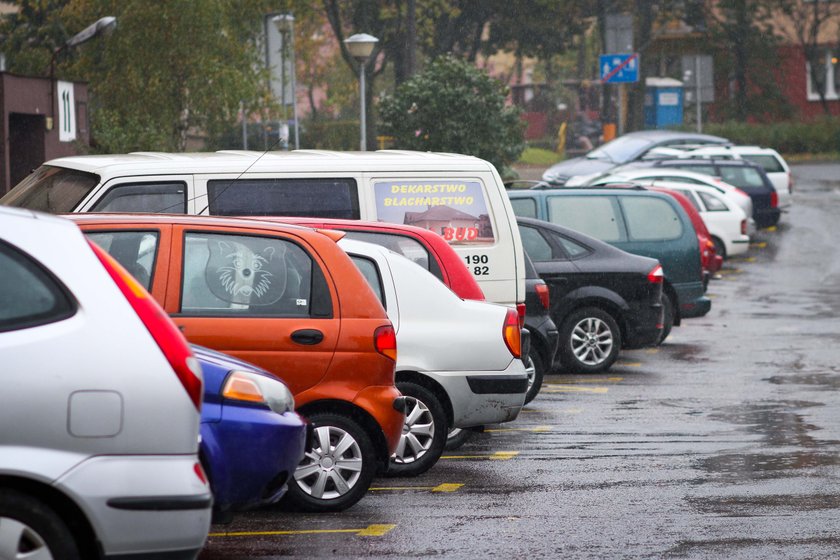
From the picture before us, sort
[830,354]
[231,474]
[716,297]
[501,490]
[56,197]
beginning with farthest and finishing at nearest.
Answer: [716,297] → [830,354] → [56,197] → [501,490] → [231,474]

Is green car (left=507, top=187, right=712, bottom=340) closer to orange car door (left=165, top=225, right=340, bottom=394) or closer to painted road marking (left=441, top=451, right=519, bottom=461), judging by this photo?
painted road marking (left=441, top=451, right=519, bottom=461)

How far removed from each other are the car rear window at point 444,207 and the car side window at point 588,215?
534 centimetres

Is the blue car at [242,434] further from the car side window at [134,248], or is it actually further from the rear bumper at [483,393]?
the rear bumper at [483,393]

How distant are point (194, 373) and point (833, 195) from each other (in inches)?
1519

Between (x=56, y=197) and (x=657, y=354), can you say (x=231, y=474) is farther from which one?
(x=657, y=354)

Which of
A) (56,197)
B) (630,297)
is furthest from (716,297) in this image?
(56,197)

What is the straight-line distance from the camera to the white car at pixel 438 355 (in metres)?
9.62

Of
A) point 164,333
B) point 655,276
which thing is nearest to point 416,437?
point 164,333

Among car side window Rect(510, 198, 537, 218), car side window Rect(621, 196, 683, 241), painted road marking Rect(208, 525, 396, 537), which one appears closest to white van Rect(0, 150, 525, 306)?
painted road marking Rect(208, 525, 396, 537)

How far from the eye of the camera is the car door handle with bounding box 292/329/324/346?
8289 mm

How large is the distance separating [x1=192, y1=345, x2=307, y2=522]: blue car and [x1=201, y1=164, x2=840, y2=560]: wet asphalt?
40.3 inches

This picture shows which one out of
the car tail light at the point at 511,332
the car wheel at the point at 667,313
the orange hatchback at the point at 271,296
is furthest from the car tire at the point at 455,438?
the car wheel at the point at 667,313

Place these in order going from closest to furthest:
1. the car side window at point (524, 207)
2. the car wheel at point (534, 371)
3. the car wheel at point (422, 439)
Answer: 1. the car wheel at point (422, 439)
2. the car wheel at point (534, 371)
3. the car side window at point (524, 207)

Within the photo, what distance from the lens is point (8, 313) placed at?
5.43m
